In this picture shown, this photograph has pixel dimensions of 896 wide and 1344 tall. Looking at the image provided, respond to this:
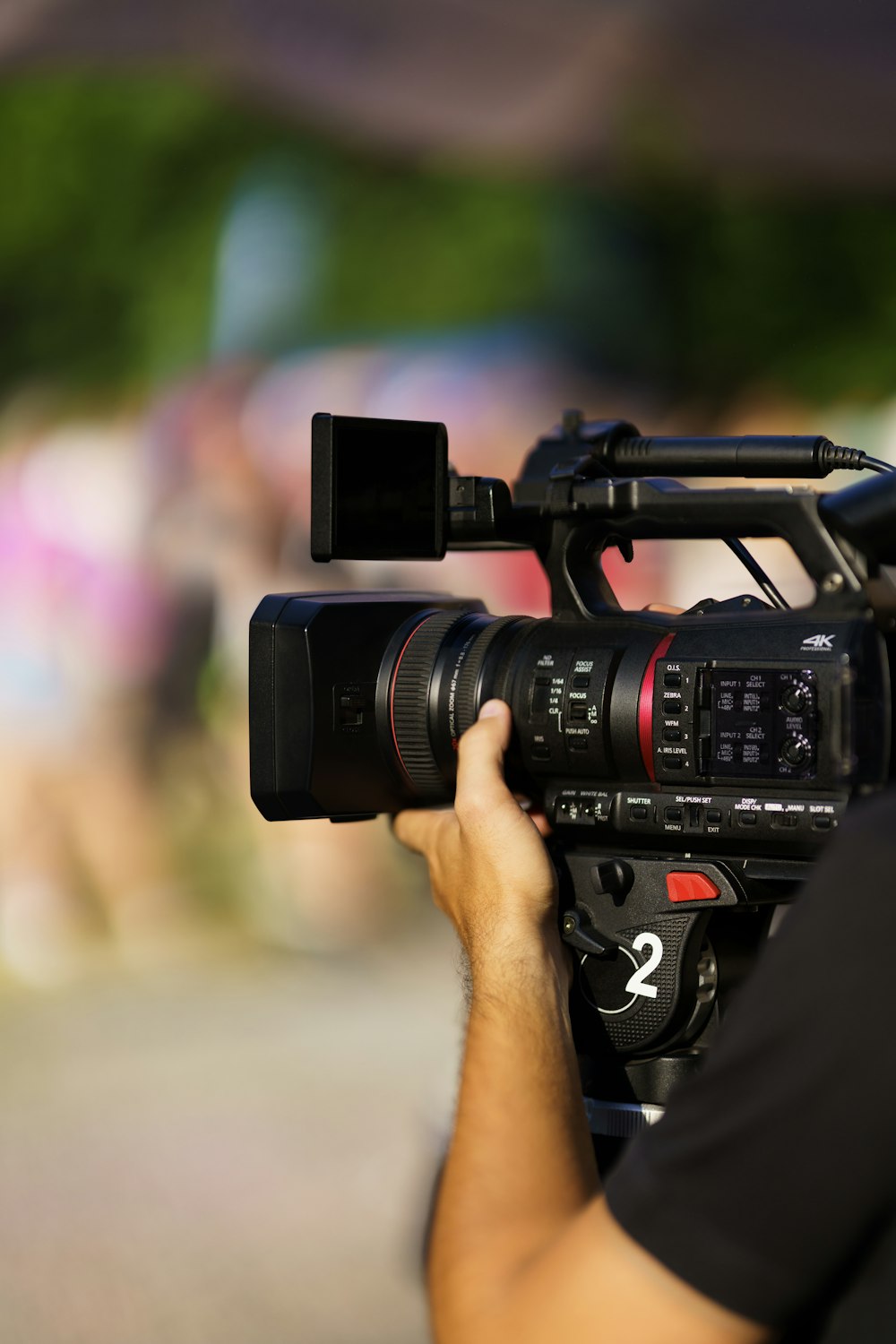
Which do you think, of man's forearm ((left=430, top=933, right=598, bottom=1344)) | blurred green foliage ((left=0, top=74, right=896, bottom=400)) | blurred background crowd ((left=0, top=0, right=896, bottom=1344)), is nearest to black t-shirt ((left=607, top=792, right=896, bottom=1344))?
man's forearm ((left=430, top=933, right=598, bottom=1344))

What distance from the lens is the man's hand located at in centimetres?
119

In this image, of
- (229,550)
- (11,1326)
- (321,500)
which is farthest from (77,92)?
(321,500)

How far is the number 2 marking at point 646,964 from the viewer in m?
1.27

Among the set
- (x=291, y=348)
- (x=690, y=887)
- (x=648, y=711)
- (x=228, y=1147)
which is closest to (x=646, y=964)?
(x=690, y=887)

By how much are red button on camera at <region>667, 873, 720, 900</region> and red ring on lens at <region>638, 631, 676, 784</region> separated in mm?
85

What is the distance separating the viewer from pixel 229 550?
18.4 feet

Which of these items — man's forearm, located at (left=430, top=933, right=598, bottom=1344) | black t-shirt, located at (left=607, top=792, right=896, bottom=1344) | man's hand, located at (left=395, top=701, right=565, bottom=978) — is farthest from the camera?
man's hand, located at (left=395, top=701, right=565, bottom=978)

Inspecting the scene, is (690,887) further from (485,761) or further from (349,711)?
(349,711)

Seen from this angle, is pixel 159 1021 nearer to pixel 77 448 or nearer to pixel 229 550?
pixel 229 550

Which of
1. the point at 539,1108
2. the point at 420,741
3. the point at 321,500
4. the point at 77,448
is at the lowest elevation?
the point at 539,1108

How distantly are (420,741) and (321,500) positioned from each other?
9.9 inches

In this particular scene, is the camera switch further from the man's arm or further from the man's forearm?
the man's forearm

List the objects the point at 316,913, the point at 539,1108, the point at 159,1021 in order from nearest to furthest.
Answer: the point at 539,1108 < the point at 159,1021 < the point at 316,913

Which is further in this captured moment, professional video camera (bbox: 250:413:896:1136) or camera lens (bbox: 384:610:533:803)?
camera lens (bbox: 384:610:533:803)
